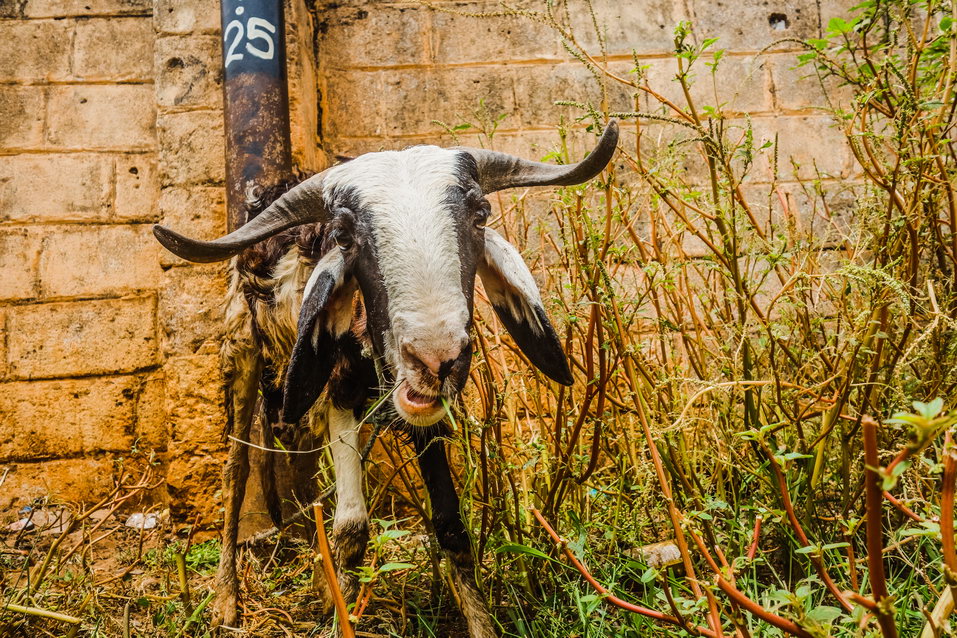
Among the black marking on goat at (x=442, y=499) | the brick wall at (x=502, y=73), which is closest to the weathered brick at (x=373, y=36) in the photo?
the brick wall at (x=502, y=73)

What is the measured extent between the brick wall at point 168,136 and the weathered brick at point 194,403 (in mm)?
11

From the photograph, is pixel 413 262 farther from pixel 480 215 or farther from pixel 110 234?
pixel 110 234

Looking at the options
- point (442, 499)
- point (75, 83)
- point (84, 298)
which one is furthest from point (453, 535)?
point (75, 83)

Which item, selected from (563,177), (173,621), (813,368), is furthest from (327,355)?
(813,368)

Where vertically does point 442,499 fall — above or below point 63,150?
below

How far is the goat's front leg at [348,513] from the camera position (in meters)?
2.57

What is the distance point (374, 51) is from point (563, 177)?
2901mm

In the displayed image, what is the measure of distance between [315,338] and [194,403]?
1.92 m

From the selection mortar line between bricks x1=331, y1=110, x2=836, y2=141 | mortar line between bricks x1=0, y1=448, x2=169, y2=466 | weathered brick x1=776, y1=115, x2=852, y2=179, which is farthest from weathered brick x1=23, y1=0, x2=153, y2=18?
weathered brick x1=776, y1=115, x2=852, y2=179

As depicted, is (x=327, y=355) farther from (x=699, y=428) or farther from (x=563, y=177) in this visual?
(x=699, y=428)

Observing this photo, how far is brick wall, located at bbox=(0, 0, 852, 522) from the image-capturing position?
4.06 m

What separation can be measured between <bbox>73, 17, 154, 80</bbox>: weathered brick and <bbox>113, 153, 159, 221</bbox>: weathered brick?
0.61 metres

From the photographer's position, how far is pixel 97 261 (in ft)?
14.4

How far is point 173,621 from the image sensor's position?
104 inches
